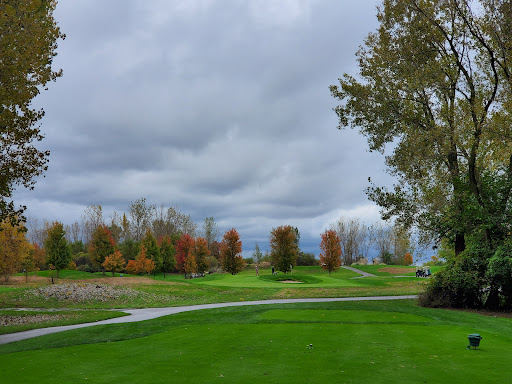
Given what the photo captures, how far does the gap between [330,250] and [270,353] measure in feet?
142

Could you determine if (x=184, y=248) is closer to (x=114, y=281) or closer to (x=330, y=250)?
(x=114, y=281)

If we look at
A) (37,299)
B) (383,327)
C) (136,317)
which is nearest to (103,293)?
(37,299)

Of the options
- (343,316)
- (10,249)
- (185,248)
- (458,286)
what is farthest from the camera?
(185,248)

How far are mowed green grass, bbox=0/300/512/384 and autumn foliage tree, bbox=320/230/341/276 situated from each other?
34.7 m

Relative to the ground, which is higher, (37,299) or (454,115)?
(454,115)

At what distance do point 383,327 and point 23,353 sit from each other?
11187 mm

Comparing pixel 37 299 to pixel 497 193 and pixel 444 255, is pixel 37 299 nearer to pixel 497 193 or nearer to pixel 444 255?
pixel 444 255

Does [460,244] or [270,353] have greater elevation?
[460,244]

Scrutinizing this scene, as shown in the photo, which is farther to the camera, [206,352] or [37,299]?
[37,299]

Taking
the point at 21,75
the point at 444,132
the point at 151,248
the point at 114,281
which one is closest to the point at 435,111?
the point at 444,132

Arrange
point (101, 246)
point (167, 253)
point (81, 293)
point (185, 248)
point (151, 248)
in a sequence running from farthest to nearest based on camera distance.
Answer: point (167, 253) < point (151, 248) < point (185, 248) < point (101, 246) < point (81, 293)

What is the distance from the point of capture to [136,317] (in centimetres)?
2069

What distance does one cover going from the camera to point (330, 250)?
172ft

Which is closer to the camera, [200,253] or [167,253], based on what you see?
[200,253]
